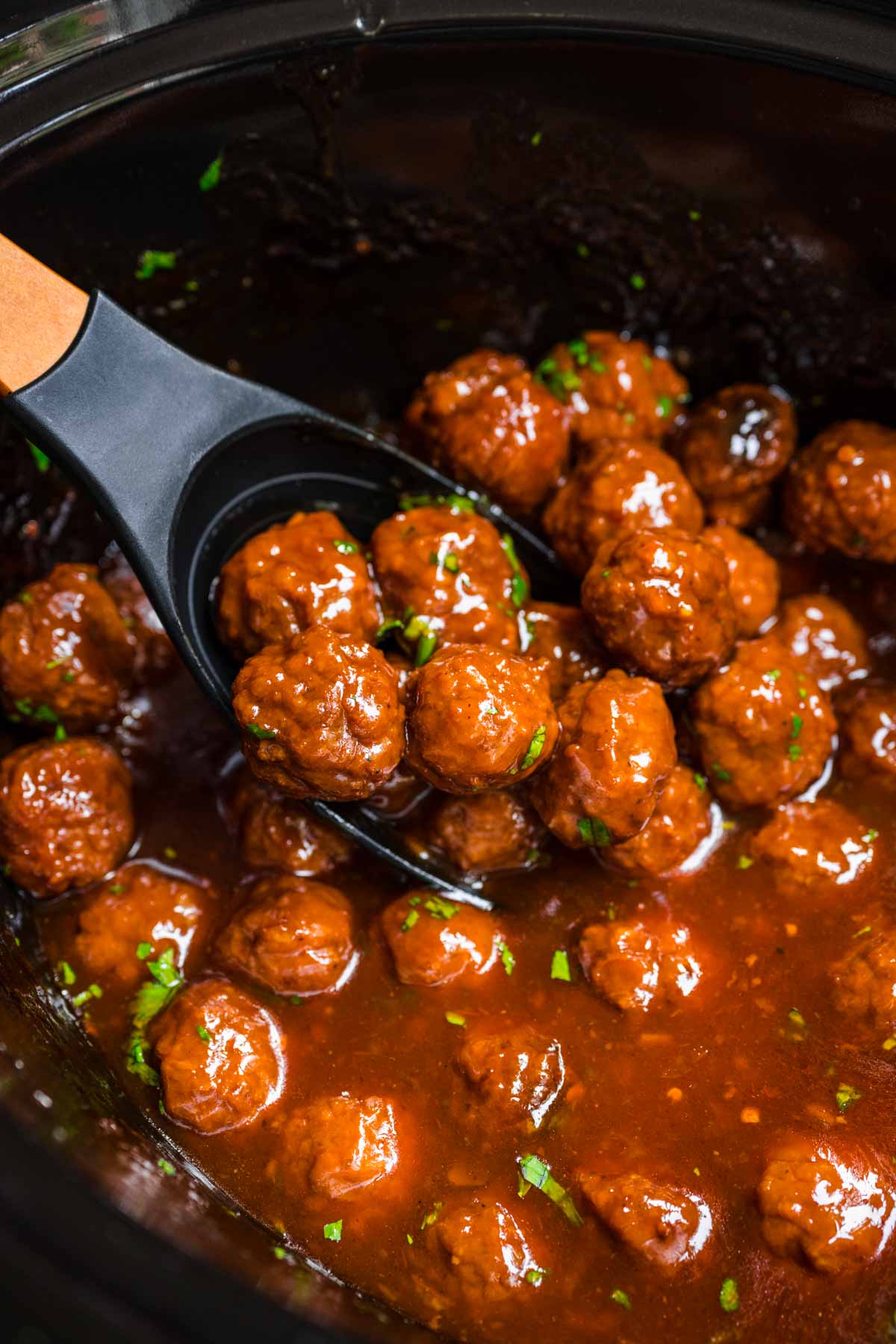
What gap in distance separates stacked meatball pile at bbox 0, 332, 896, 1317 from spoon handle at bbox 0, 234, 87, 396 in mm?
713

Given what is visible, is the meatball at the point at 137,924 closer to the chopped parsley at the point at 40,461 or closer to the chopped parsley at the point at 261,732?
the chopped parsley at the point at 261,732

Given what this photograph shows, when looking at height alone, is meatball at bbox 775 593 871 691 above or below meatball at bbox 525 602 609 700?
below

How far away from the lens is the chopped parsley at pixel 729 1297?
2797mm

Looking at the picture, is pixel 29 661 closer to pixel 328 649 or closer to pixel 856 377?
pixel 328 649

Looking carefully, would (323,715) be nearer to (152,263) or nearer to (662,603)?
(662,603)

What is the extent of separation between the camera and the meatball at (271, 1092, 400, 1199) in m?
2.92

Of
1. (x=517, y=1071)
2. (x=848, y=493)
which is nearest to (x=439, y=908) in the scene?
(x=517, y=1071)

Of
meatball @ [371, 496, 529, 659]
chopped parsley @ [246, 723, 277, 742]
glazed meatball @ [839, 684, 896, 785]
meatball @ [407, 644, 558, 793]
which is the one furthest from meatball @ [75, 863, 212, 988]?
glazed meatball @ [839, 684, 896, 785]

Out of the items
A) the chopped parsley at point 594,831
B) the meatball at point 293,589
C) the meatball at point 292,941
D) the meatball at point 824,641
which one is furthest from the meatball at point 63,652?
the meatball at point 824,641

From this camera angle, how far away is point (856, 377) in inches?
155

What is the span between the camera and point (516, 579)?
135 inches

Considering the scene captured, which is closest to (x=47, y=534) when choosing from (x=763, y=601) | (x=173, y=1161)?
(x=173, y=1161)

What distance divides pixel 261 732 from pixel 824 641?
188cm

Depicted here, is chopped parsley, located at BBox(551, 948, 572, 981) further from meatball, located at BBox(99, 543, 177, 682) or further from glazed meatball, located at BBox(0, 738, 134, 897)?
meatball, located at BBox(99, 543, 177, 682)
